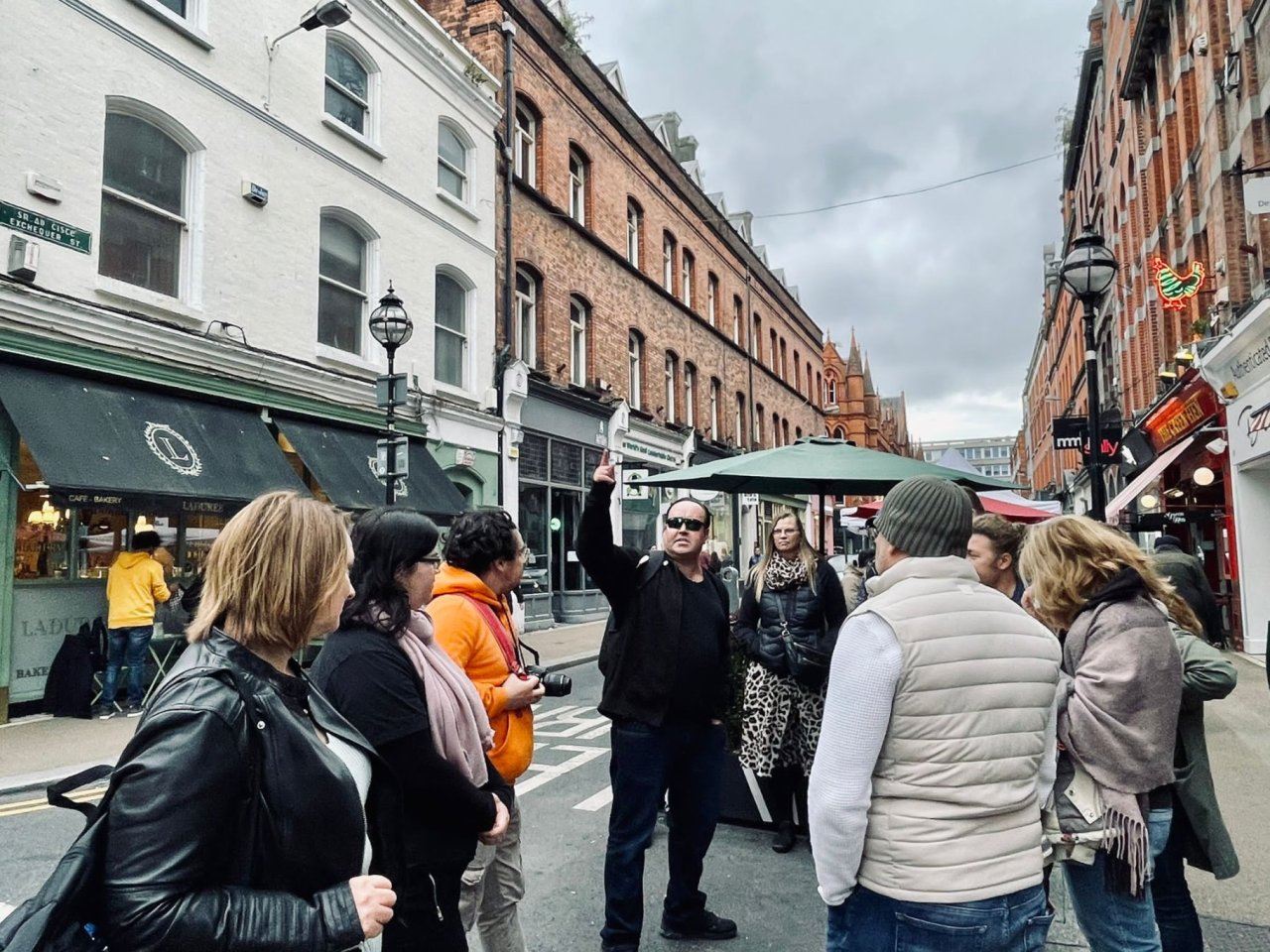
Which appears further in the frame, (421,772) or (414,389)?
(414,389)

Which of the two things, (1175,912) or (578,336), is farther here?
(578,336)

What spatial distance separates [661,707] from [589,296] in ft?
53.7

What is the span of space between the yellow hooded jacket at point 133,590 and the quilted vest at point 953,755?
871 centimetres

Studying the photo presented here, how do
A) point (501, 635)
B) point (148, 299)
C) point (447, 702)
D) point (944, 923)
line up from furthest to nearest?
point (148, 299), point (501, 635), point (447, 702), point (944, 923)

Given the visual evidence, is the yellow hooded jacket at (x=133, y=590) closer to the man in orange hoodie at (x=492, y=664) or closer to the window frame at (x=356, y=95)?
the window frame at (x=356, y=95)

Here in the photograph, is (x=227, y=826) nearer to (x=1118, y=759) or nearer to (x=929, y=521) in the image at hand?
(x=929, y=521)

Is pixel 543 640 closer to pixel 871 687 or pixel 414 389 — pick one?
pixel 414 389

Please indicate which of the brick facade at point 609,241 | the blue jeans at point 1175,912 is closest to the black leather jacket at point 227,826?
the blue jeans at point 1175,912

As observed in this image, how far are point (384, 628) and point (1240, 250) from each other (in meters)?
14.2

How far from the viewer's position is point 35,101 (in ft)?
27.7

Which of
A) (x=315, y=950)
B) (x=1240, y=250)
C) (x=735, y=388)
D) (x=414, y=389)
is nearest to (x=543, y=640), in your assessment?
(x=414, y=389)

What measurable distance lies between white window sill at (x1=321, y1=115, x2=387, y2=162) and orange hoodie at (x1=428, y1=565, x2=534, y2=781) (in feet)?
37.2

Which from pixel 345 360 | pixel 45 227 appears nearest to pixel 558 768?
pixel 45 227

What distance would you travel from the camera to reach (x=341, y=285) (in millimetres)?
12453
